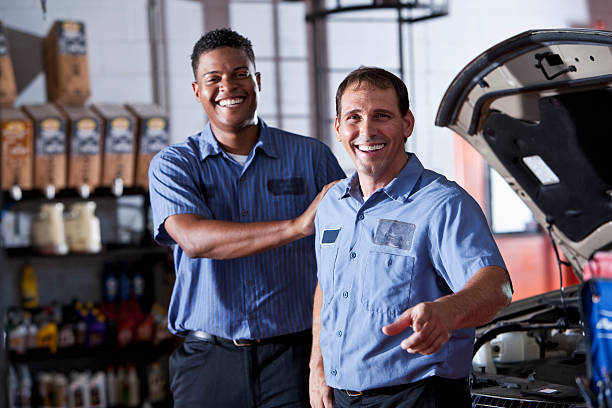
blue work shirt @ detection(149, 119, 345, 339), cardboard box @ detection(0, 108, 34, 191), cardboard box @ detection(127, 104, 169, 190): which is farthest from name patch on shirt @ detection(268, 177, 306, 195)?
cardboard box @ detection(0, 108, 34, 191)

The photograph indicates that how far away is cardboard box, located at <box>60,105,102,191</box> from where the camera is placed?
4.13 meters

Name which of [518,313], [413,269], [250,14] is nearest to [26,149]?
[250,14]

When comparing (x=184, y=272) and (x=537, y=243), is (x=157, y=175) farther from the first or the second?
(x=537, y=243)

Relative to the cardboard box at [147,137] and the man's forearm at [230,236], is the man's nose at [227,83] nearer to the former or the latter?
the man's forearm at [230,236]

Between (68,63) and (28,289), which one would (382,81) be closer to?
(68,63)

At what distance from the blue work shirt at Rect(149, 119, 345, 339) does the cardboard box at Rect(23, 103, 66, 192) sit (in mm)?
2064

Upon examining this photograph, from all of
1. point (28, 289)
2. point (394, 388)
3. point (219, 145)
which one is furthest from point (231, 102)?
point (28, 289)

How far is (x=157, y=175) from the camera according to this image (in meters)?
2.21

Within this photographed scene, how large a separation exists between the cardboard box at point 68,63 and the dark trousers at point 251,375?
2.66 metres

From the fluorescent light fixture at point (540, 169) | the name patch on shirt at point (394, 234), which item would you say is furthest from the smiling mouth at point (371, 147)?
the fluorescent light fixture at point (540, 169)

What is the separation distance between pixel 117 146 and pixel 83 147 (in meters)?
0.19

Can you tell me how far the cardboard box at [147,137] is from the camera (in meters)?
4.27

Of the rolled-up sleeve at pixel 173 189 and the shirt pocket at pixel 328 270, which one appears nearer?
the shirt pocket at pixel 328 270

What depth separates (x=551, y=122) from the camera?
2107 millimetres
